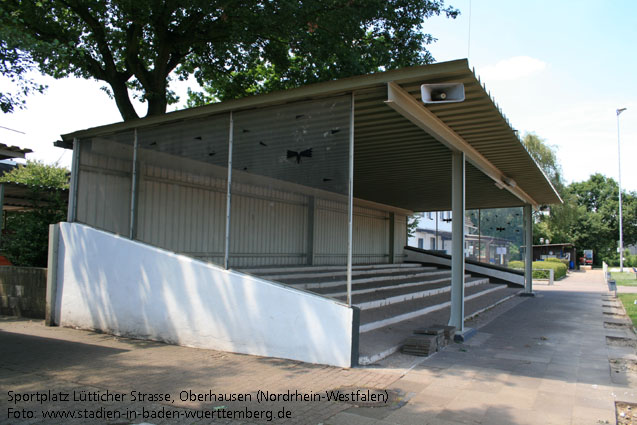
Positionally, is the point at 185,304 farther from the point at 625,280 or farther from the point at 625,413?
the point at 625,280

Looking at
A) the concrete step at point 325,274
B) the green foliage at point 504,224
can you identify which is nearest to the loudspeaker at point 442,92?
the concrete step at point 325,274

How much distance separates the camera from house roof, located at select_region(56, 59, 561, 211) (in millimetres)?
5605

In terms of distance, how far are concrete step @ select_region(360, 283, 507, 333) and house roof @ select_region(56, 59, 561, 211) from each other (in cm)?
304

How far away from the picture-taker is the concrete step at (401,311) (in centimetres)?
750

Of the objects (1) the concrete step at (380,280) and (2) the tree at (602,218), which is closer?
(1) the concrete step at (380,280)

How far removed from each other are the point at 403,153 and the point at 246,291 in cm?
430

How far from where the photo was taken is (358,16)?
36.6 feet

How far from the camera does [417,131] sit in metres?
7.43

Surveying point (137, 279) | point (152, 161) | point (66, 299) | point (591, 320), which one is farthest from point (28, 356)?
point (591, 320)

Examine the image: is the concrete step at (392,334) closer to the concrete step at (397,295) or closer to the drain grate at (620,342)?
the concrete step at (397,295)

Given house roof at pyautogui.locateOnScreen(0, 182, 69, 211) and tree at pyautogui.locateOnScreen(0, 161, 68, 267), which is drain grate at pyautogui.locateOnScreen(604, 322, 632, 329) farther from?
house roof at pyautogui.locateOnScreen(0, 182, 69, 211)

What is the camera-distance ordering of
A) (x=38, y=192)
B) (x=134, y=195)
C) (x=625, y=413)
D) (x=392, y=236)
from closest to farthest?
(x=625, y=413)
(x=134, y=195)
(x=38, y=192)
(x=392, y=236)

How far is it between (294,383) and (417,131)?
4.45m

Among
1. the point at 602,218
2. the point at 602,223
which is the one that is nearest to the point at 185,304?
the point at 602,223
